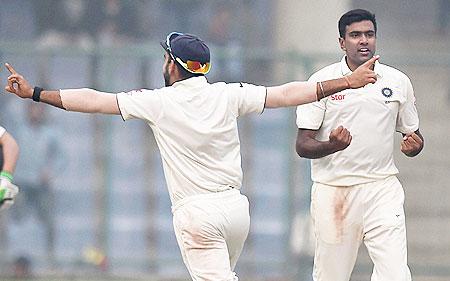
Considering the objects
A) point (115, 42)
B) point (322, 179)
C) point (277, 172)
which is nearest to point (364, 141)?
point (322, 179)

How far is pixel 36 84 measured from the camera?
1410cm

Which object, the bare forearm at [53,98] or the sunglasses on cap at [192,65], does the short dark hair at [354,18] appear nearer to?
the sunglasses on cap at [192,65]

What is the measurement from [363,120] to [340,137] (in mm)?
615

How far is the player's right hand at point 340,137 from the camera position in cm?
894

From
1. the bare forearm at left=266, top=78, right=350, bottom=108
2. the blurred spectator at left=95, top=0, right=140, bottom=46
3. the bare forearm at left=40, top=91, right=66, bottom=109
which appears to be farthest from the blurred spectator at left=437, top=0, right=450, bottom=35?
the bare forearm at left=40, top=91, right=66, bottom=109

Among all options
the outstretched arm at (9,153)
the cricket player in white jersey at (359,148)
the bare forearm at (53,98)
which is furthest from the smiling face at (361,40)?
the outstretched arm at (9,153)

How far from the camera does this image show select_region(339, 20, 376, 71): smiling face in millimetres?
9523

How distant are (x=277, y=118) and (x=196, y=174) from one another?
17.7 ft

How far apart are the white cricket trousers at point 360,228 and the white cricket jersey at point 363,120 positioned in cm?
10

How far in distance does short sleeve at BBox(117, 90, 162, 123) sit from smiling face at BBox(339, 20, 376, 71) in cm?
156

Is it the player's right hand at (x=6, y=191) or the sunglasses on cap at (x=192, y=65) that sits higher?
the sunglasses on cap at (x=192, y=65)

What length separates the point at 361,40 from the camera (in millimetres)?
9516

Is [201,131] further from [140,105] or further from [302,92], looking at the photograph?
[302,92]

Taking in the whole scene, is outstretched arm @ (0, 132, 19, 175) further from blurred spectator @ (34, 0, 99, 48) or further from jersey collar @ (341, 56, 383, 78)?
blurred spectator @ (34, 0, 99, 48)
